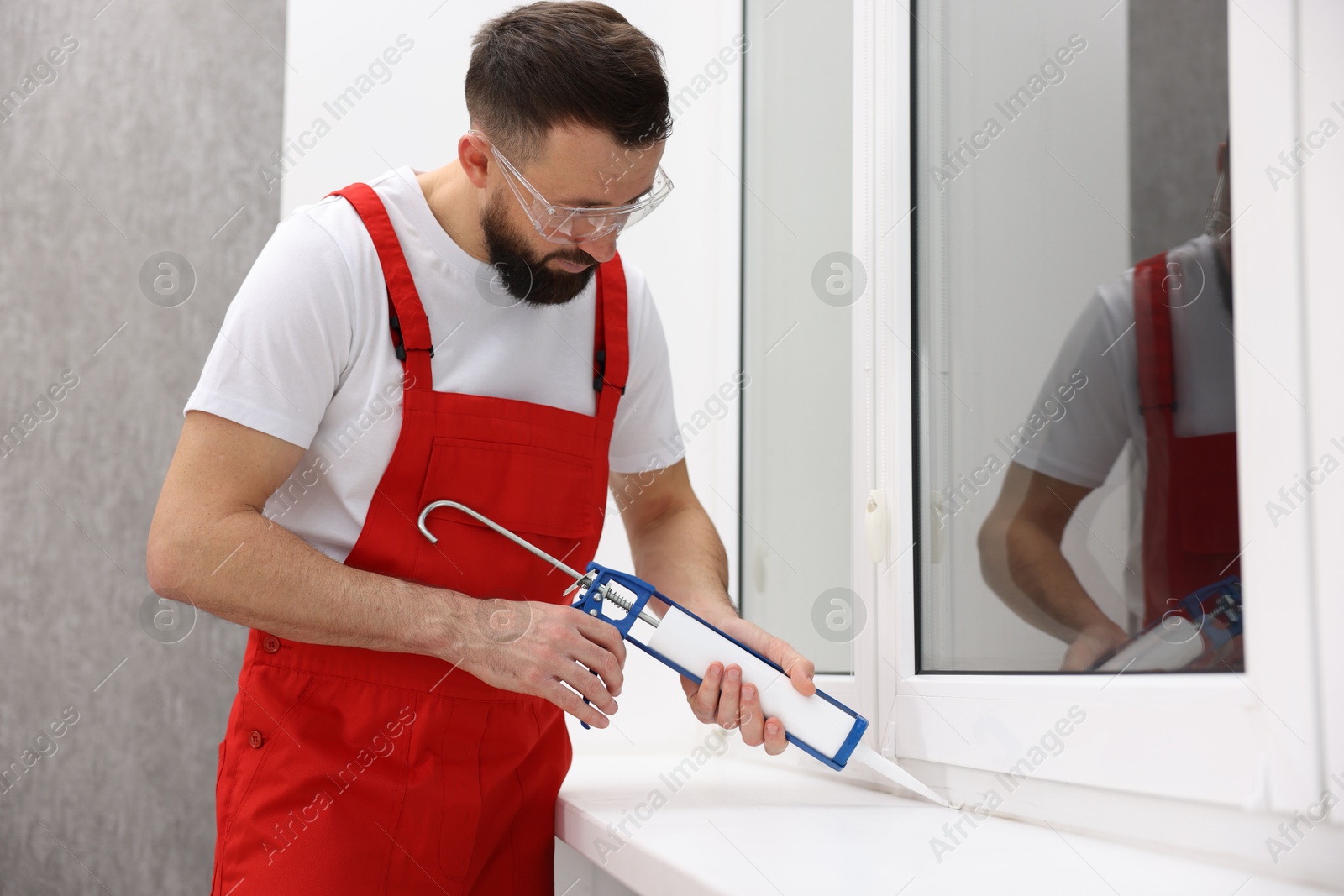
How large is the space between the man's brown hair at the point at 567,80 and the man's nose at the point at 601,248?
0.12m

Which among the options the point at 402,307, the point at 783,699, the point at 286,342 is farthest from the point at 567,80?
the point at 783,699

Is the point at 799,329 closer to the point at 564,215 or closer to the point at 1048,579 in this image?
the point at 564,215

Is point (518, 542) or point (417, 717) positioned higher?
point (518, 542)

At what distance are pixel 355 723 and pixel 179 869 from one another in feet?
3.39

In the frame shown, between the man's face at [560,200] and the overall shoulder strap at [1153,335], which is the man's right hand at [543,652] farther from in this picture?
the overall shoulder strap at [1153,335]

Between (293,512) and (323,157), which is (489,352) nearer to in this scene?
(293,512)

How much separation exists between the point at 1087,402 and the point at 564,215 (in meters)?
0.64

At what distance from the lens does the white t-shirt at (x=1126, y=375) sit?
2.90 feet

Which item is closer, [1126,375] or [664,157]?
[1126,375]

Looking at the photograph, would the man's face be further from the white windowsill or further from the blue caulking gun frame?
the white windowsill

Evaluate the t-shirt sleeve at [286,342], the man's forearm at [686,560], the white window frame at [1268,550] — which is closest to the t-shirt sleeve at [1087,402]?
the white window frame at [1268,550]

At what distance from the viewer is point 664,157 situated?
7.02 ft

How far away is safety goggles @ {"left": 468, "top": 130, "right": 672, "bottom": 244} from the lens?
1.24 m

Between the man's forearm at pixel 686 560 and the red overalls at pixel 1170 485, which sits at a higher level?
the red overalls at pixel 1170 485
